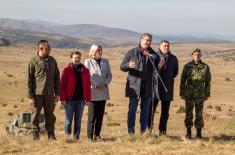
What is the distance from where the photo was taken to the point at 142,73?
33.2ft

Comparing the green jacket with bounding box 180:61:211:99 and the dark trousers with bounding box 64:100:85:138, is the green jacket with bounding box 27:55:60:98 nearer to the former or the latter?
the dark trousers with bounding box 64:100:85:138

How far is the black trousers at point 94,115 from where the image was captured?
1009 cm

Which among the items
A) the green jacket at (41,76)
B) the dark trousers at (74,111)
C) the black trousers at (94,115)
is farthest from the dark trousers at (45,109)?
the black trousers at (94,115)

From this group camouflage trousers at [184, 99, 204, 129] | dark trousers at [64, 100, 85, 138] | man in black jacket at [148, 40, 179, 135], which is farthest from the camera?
camouflage trousers at [184, 99, 204, 129]

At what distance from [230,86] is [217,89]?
3290 millimetres

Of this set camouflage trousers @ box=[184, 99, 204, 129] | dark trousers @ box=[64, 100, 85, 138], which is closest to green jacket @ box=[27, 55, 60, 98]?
dark trousers @ box=[64, 100, 85, 138]

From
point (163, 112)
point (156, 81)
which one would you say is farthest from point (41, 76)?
point (163, 112)

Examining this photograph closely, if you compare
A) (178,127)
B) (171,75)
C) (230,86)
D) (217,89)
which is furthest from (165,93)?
(230,86)

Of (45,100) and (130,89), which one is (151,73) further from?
(45,100)

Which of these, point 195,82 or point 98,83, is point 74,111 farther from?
point 195,82

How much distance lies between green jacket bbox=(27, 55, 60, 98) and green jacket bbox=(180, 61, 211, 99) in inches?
115

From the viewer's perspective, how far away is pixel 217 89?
42656 millimetres

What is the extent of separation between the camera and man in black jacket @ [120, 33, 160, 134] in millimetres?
10070

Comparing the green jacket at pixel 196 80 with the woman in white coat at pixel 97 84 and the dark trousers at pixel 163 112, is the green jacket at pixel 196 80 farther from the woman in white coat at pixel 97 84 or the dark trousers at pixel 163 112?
the woman in white coat at pixel 97 84
